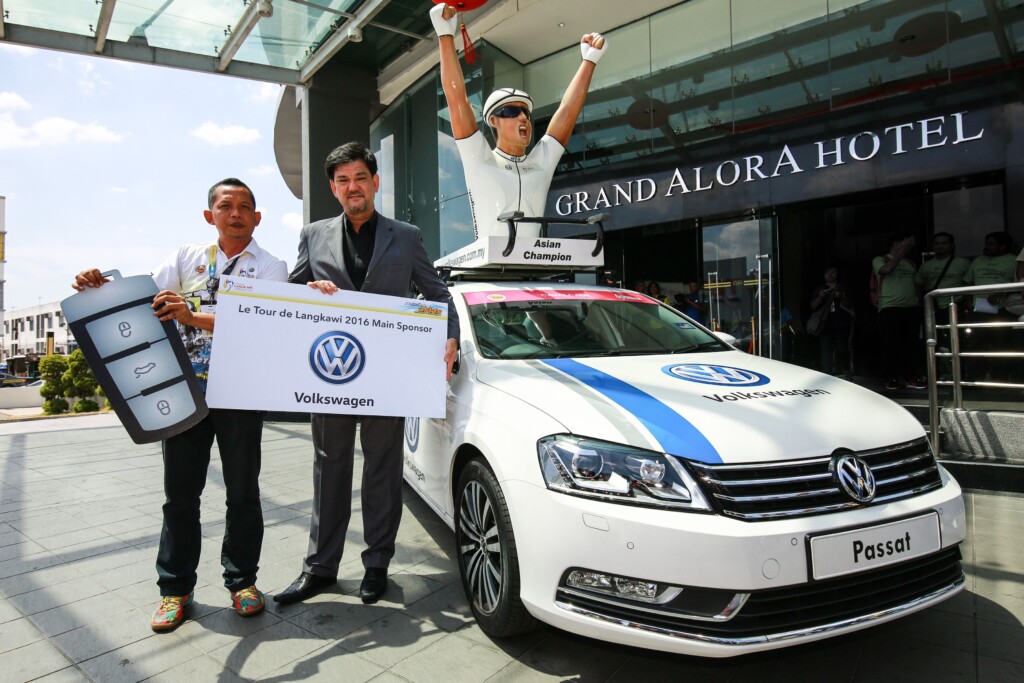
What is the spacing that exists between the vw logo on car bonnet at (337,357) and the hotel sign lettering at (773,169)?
759 cm

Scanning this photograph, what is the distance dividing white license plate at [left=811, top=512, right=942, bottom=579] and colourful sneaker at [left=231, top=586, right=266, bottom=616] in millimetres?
2245

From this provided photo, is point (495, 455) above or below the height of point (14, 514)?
above

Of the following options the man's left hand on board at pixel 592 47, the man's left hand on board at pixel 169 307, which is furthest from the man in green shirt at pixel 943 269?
the man's left hand on board at pixel 169 307

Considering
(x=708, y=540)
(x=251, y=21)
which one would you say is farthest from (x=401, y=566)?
(x=251, y=21)

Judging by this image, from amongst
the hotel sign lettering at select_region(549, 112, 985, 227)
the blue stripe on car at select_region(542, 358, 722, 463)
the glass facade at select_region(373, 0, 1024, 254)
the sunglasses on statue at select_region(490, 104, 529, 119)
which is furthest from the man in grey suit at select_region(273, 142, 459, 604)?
the glass facade at select_region(373, 0, 1024, 254)

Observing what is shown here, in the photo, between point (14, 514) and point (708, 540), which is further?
point (14, 514)

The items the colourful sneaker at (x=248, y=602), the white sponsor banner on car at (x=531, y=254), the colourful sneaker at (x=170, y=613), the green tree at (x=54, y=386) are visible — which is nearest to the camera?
the colourful sneaker at (x=170, y=613)

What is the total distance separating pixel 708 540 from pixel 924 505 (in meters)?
0.87

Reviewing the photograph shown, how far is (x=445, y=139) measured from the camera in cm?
1208

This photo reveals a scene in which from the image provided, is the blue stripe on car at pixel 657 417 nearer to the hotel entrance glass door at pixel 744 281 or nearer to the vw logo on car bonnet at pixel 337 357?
the vw logo on car bonnet at pixel 337 357

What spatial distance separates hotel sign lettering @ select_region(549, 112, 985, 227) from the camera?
7367 mm

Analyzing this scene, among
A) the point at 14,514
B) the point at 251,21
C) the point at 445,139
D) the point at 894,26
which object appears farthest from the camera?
the point at 445,139

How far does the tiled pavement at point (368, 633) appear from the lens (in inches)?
86.7

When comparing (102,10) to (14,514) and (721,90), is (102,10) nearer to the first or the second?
(14,514)
